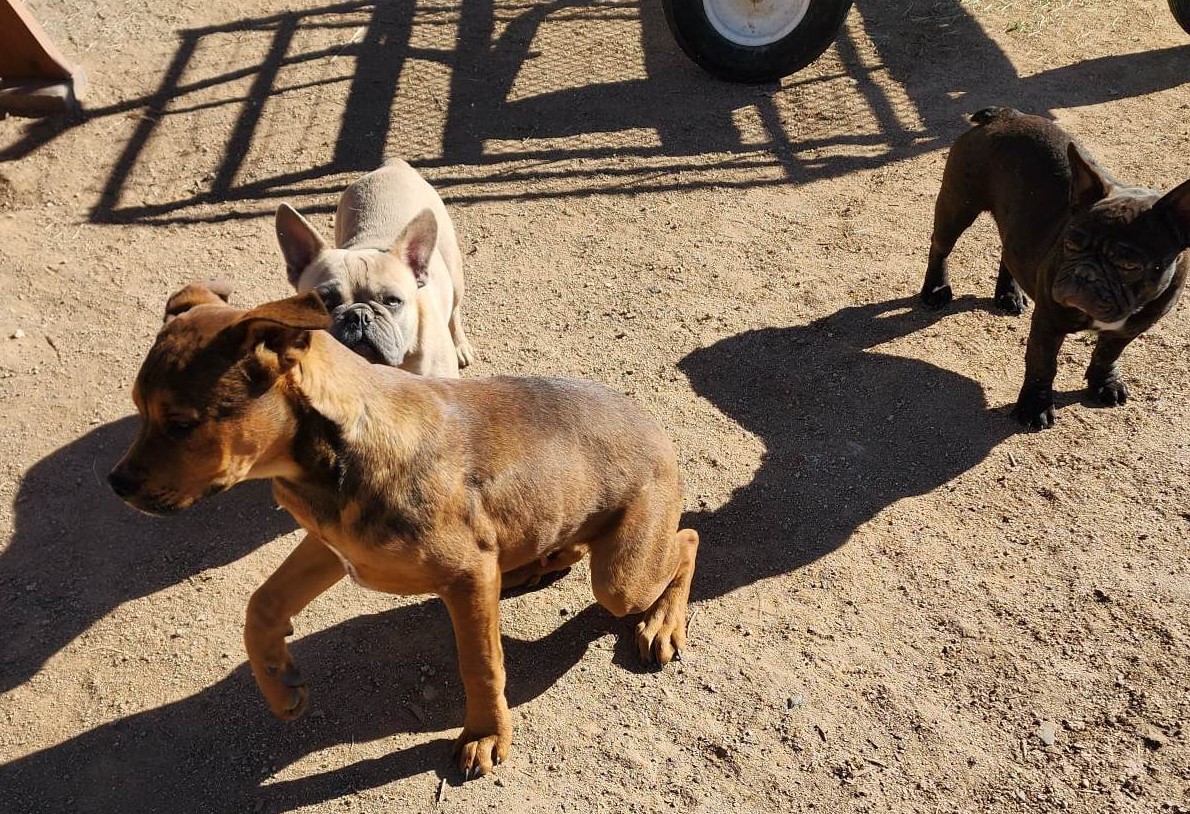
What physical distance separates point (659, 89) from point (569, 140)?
1.15 metres

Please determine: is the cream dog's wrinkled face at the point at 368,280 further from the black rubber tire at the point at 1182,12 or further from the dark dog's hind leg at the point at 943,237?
the black rubber tire at the point at 1182,12

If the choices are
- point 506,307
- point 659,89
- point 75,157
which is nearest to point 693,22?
point 659,89

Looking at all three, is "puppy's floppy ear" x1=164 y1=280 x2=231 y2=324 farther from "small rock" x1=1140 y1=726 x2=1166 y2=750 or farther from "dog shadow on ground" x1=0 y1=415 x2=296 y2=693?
"small rock" x1=1140 y1=726 x2=1166 y2=750

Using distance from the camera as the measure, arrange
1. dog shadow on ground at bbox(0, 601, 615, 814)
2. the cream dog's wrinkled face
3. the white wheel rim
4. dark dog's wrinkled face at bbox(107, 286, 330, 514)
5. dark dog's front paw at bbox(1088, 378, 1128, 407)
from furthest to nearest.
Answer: the white wheel rim, dark dog's front paw at bbox(1088, 378, 1128, 407), the cream dog's wrinkled face, dog shadow on ground at bbox(0, 601, 615, 814), dark dog's wrinkled face at bbox(107, 286, 330, 514)

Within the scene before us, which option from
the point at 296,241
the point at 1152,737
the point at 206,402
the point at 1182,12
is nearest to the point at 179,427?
the point at 206,402

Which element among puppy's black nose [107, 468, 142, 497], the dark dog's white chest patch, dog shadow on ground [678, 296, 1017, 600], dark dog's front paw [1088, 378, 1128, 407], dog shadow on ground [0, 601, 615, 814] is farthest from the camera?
dark dog's front paw [1088, 378, 1128, 407]

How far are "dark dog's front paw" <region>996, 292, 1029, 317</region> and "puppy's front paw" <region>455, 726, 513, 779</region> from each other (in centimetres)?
436

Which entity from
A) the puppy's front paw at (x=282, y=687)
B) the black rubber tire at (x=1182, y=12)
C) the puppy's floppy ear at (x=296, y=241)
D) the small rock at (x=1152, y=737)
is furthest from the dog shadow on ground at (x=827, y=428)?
the black rubber tire at (x=1182, y=12)

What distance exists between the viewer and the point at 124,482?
3.16 m

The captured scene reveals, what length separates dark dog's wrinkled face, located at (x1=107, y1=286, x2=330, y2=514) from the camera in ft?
9.90

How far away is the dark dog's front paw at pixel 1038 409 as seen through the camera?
5.57 meters

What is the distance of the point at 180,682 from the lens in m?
4.52

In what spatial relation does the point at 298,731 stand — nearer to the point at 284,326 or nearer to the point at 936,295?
the point at 284,326

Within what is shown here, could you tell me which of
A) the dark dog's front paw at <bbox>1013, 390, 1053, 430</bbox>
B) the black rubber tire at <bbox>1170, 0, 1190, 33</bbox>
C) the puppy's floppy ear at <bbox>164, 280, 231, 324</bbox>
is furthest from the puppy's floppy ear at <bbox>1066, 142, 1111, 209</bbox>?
the black rubber tire at <bbox>1170, 0, 1190, 33</bbox>
